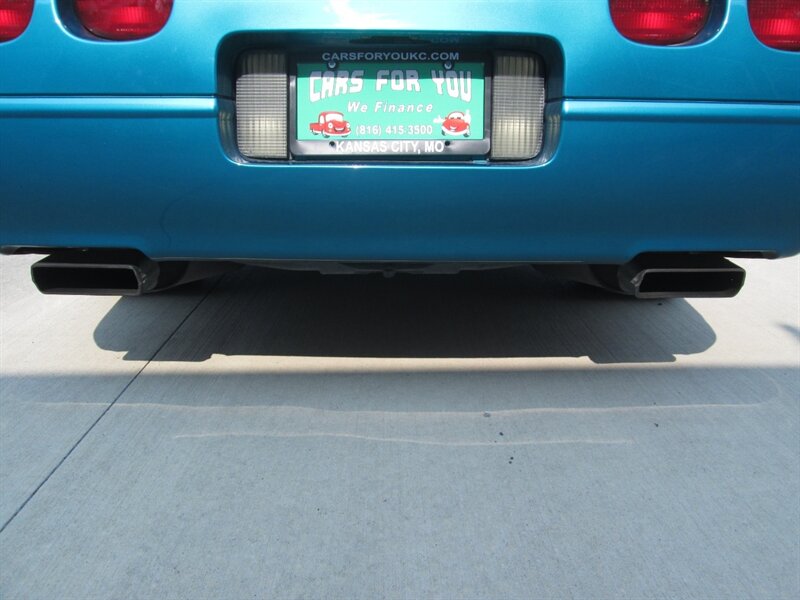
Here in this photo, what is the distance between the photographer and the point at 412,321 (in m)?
3.12

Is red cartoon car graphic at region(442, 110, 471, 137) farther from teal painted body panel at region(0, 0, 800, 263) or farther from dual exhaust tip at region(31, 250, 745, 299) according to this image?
dual exhaust tip at region(31, 250, 745, 299)

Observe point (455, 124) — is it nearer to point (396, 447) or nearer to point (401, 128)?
point (401, 128)

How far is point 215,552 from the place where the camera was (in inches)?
69.1

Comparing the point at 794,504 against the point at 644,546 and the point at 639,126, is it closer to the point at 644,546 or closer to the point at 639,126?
the point at 644,546

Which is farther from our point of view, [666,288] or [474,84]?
[666,288]

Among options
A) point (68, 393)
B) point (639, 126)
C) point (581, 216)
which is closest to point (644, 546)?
point (581, 216)

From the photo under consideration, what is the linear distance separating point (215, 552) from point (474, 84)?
1.28m

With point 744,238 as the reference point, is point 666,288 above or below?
below

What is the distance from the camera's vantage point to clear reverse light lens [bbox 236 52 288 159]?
6.77ft

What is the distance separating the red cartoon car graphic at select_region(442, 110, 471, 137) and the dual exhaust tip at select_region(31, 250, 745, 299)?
0.66 meters

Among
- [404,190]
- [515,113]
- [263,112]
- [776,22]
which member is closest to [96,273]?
[263,112]

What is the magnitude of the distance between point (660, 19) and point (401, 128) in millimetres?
681

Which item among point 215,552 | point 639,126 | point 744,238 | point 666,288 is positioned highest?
point 639,126

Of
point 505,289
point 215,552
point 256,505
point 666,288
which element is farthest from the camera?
point 505,289
